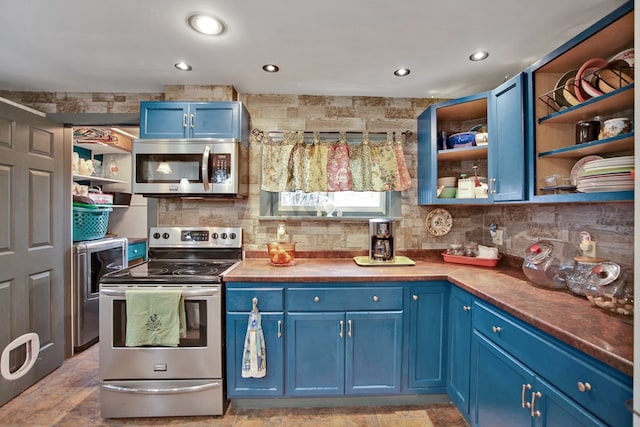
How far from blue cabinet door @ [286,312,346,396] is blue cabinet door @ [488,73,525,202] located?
1.29 metres

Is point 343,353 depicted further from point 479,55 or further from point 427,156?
point 479,55

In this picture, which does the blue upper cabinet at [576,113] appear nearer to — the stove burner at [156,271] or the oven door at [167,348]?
the oven door at [167,348]

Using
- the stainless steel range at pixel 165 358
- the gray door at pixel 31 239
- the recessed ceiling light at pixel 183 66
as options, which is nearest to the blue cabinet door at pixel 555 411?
the stainless steel range at pixel 165 358

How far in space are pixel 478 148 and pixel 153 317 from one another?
2.38m

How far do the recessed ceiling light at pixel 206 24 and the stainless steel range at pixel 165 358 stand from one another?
4.64ft

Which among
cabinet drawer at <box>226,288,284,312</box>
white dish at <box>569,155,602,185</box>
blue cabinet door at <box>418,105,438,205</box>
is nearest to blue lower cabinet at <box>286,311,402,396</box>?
cabinet drawer at <box>226,288,284,312</box>

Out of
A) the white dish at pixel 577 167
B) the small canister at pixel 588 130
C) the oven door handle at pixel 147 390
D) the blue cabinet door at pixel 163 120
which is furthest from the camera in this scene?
the blue cabinet door at pixel 163 120

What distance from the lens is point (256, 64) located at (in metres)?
1.88

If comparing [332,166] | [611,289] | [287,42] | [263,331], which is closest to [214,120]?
[287,42]

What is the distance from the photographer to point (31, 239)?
199 cm

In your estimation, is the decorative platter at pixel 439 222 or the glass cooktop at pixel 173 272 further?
the decorative platter at pixel 439 222

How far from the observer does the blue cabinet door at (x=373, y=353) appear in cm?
178

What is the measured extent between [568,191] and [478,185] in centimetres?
62

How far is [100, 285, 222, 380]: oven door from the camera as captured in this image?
1.69 m
